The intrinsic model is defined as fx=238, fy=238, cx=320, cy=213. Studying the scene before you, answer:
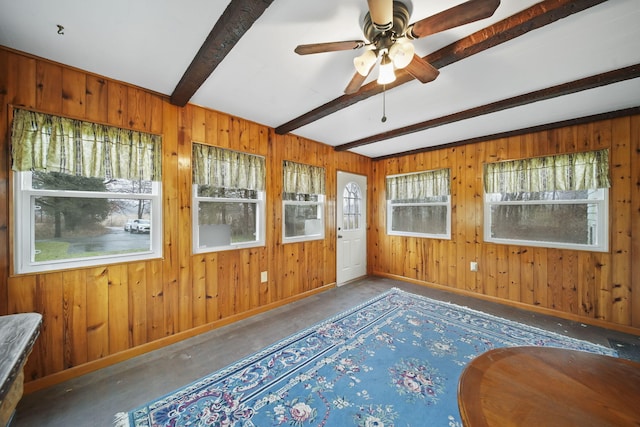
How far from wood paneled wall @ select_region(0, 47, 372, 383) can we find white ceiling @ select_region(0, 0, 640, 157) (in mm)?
169

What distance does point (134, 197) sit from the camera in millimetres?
2219

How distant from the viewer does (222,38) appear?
4.76 feet

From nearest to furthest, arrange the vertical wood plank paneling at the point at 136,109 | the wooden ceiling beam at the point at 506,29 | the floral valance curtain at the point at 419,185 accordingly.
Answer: the wooden ceiling beam at the point at 506,29, the vertical wood plank paneling at the point at 136,109, the floral valance curtain at the point at 419,185

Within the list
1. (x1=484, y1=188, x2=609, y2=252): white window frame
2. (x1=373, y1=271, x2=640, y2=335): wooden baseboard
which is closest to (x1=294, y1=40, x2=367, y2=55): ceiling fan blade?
(x1=484, y1=188, x2=609, y2=252): white window frame

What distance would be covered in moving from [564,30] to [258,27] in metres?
1.89

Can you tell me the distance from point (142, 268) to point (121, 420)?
1.15m

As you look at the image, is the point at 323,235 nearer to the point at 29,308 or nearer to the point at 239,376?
the point at 239,376

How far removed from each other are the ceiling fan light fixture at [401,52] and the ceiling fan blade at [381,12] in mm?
103

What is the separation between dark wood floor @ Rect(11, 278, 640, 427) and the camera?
158cm

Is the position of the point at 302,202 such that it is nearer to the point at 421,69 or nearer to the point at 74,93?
the point at 421,69

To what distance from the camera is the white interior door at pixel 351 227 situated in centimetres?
427

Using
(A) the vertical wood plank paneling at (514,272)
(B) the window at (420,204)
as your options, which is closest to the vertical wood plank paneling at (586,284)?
(A) the vertical wood plank paneling at (514,272)

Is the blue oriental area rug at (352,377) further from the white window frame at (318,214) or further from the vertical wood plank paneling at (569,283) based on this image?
the white window frame at (318,214)

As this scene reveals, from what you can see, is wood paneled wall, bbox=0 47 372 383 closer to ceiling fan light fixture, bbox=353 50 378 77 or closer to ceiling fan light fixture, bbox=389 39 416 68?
ceiling fan light fixture, bbox=353 50 378 77
